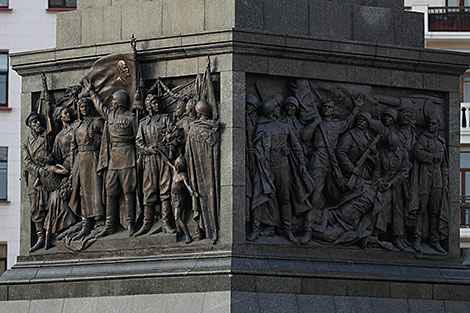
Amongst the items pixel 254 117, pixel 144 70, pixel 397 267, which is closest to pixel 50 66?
pixel 144 70

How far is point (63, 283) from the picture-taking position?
27312mm

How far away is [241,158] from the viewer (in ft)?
86.2


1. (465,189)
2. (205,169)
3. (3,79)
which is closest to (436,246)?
(205,169)

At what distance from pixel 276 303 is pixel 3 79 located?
27.3 meters

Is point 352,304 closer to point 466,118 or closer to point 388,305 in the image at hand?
point 388,305

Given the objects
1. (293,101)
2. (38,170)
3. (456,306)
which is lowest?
(456,306)

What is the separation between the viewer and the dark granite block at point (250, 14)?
2686cm

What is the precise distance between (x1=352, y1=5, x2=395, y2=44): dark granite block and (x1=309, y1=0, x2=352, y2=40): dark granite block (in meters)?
0.18

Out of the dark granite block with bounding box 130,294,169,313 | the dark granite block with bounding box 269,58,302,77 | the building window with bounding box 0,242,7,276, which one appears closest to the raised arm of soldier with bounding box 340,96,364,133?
the dark granite block with bounding box 269,58,302,77

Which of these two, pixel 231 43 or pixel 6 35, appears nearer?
pixel 231 43

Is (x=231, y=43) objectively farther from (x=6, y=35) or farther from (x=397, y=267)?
(x=6, y=35)

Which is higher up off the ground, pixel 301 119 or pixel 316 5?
pixel 316 5

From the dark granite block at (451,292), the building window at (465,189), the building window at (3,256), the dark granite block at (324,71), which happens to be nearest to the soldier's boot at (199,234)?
the dark granite block at (324,71)

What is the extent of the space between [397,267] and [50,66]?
6.23 m
